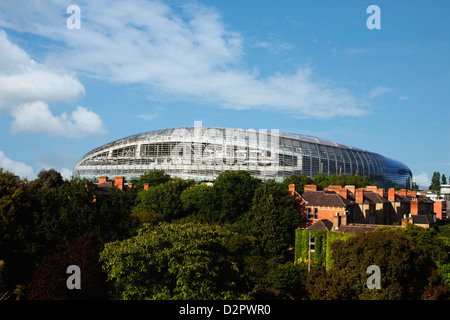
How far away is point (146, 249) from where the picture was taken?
24.5 m

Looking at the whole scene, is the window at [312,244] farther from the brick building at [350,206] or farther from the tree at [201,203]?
the tree at [201,203]

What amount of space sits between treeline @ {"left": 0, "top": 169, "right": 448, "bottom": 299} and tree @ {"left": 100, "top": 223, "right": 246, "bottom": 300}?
0.05m

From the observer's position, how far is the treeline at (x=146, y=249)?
2448cm

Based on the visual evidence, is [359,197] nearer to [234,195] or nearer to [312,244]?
[234,195]

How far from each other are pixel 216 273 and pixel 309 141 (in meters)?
90.6

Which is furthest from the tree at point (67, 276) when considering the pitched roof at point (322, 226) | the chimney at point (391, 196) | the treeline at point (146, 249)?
the chimney at point (391, 196)

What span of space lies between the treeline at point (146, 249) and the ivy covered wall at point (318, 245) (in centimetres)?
124

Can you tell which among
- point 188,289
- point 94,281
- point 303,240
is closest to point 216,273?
point 188,289

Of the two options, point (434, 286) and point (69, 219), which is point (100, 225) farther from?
point (434, 286)

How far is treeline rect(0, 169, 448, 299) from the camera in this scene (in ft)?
80.3

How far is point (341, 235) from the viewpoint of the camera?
121ft

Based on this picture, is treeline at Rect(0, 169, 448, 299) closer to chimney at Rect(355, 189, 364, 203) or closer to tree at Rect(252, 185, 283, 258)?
tree at Rect(252, 185, 283, 258)

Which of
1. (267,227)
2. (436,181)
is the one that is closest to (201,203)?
(267,227)

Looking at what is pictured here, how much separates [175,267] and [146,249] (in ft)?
6.35
